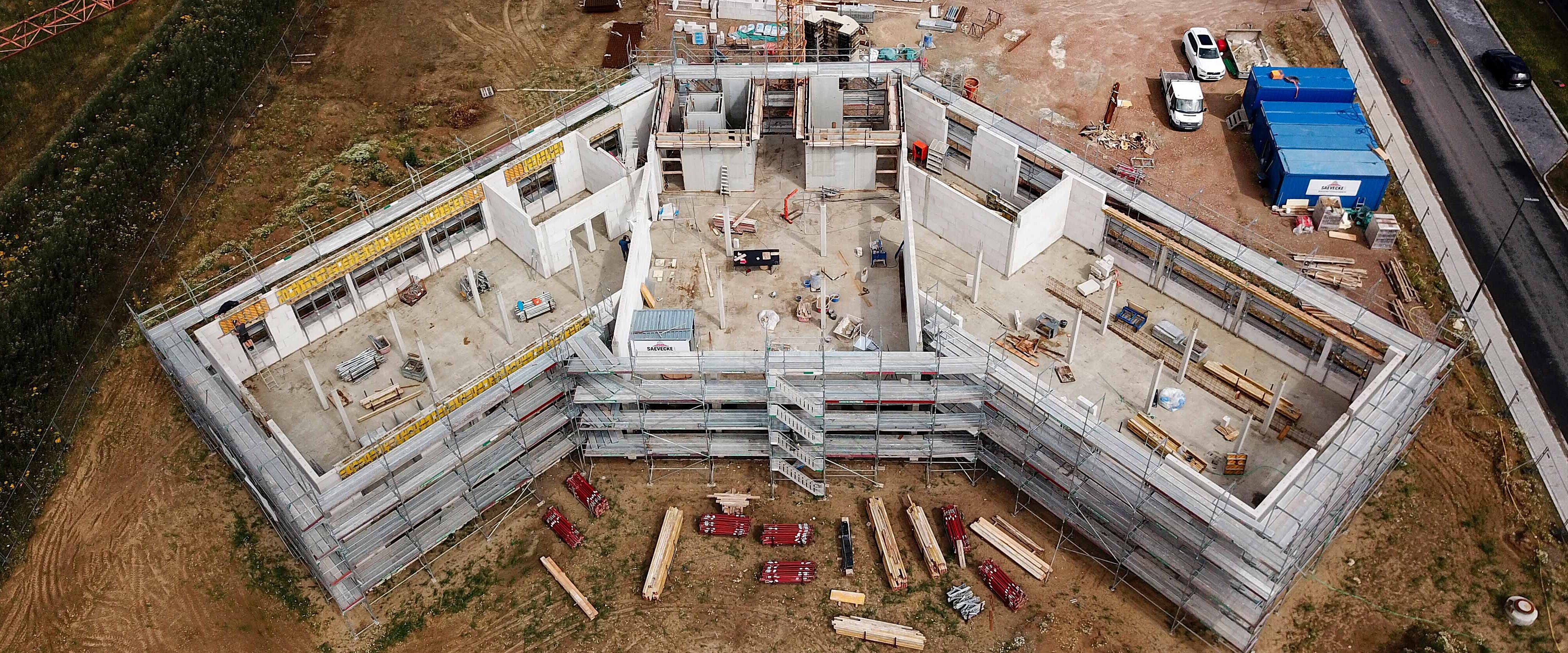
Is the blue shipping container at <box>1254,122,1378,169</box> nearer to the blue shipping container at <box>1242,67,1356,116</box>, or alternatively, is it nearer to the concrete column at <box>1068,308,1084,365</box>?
the blue shipping container at <box>1242,67,1356,116</box>

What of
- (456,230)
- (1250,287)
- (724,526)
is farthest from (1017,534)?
(456,230)

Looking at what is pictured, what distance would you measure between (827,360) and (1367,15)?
57.7m

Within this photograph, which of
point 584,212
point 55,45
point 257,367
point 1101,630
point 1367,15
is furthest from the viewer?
point 1367,15

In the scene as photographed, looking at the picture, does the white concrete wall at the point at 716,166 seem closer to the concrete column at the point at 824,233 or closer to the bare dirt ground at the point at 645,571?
the concrete column at the point at 824,233

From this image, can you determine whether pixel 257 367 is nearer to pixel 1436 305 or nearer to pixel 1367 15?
pixel 1436 305

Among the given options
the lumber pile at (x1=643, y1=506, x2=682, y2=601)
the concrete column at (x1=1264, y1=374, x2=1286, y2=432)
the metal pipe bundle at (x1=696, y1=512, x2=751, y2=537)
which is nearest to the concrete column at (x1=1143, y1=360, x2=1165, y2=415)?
the concrete column at (x1=1264, y1=374, x2=1286, y2=432)

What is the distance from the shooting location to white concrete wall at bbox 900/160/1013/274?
53062 millimetres

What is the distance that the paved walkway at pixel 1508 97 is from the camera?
6862 cm

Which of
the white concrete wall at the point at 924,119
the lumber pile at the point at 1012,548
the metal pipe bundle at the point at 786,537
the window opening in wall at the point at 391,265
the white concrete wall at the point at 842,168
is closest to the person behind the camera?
the lumber pile at the point at 1012,548

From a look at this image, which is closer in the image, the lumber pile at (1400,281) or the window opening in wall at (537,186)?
the window opening in wall at (537,186)

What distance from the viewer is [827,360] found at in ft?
156

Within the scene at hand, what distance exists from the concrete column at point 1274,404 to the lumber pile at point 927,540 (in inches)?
573

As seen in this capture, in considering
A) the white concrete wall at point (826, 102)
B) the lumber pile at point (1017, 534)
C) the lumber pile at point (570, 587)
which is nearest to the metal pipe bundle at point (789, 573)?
the lumber pile at point (570, 587)

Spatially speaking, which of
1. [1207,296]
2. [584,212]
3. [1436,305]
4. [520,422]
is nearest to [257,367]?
[520,422]
